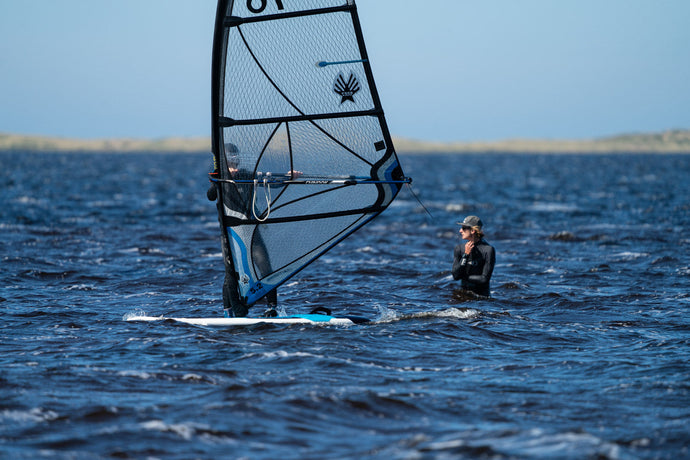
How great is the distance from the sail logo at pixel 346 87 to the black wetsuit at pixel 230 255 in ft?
6.23

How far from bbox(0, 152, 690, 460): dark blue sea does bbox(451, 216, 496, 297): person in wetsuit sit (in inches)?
26.1

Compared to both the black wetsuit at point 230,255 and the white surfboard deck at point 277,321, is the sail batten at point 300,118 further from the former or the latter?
the white surfboard deck at point 277,321

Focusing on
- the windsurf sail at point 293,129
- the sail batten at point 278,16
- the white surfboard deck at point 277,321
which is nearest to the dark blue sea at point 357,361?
the white surfboard deck at point 277,321

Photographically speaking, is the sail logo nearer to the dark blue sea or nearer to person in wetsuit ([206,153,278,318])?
person in wetsuit ([206,153,278,318])

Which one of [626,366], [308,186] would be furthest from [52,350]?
[626,366]

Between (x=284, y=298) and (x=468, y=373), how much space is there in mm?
6434

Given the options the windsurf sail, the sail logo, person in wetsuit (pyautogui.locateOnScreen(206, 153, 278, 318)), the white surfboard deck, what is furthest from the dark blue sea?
the sail logo

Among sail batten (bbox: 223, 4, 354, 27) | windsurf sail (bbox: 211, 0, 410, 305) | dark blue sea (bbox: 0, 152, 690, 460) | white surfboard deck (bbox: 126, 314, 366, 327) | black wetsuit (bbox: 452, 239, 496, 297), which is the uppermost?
sail batten (bbox: 223, 4, 354, 27)

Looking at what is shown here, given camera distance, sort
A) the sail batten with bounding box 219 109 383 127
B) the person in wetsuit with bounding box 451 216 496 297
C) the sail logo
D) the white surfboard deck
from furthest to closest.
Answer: the person in wetsuit with bounding box 451 216 496 297
the white surfboard deck
the sail batten with bounding box 219 109 383 127
the sail logo

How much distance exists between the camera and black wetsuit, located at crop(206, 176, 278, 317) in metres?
11.8

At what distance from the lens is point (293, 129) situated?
11727 millimetres

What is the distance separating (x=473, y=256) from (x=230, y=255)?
4.35 m

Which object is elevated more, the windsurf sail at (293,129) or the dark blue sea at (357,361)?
the windsurf sail at (293,129)

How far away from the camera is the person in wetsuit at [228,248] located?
11.7m
